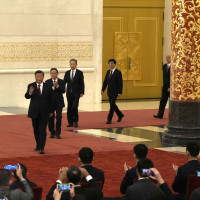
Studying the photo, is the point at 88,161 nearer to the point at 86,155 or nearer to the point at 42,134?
the point at 86,155

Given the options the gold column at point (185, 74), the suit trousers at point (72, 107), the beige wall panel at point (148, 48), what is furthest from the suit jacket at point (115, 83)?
the beige wall panel at point (148, 48)

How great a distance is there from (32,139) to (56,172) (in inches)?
143

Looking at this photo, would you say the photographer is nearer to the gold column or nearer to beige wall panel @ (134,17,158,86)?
the gold column

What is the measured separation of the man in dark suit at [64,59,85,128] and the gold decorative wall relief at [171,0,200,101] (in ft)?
10.8

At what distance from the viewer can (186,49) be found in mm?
14625

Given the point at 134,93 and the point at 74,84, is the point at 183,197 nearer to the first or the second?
the point at 74,84

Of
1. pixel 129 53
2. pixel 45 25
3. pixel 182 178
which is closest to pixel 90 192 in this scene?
pixel 182 178

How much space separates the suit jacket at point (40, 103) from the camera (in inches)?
542

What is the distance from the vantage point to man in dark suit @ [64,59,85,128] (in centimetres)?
1750

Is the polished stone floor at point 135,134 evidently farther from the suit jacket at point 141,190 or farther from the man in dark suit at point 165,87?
Answer: the suit jacket at point 141,190

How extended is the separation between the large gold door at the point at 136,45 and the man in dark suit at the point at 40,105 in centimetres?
991

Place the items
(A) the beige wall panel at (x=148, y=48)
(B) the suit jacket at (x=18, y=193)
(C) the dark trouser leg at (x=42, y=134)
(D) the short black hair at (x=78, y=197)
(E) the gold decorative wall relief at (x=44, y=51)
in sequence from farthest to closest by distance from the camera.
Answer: (A) the beige wall panel at (x=148, y=48) → (E) the gold decorative wall relief at (x=44, y=51) → (C) the dark trouser leg at (x=42, y=134) → (B) the suit jacket at (x=18, y=193) → (D) the short black hair at (x=78, y=197)

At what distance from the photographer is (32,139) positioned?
15.5 metres

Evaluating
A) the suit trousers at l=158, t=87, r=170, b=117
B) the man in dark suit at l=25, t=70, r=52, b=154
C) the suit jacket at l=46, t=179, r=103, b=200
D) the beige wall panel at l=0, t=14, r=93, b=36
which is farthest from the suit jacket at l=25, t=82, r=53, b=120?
the beige wall panel at l=0, t=14, r=93, b=36
